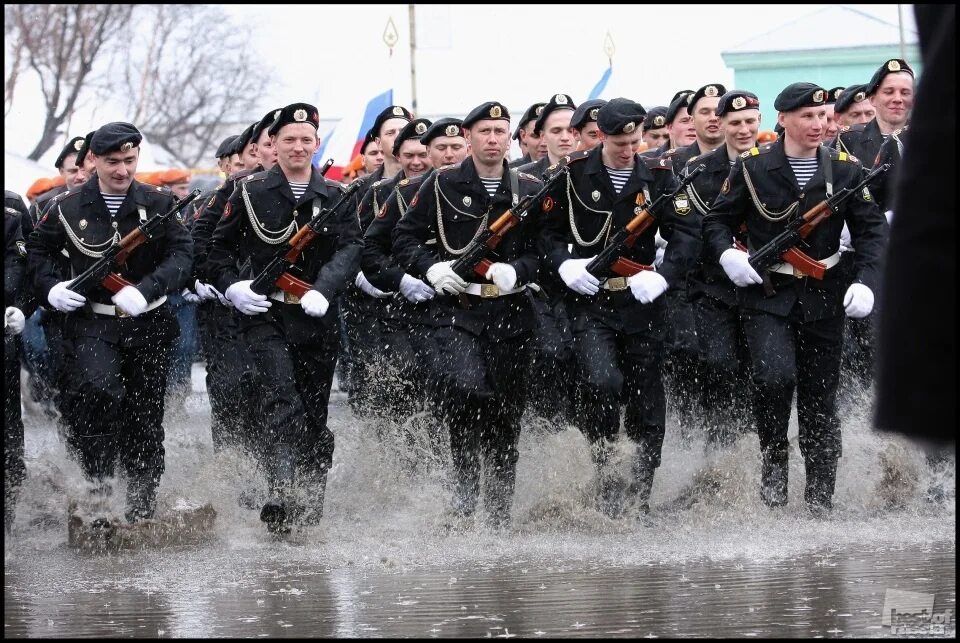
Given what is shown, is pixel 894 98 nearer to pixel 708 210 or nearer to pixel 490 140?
pixel 708 210

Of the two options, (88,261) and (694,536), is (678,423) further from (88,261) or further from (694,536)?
(88,261)

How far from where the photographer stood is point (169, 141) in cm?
4547

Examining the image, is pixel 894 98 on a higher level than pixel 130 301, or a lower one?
higher

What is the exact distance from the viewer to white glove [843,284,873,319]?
777cm

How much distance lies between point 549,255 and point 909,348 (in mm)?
5926

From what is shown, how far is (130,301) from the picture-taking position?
8.00m

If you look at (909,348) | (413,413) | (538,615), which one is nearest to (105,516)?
(413,413)

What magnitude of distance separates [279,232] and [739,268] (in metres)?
2.26

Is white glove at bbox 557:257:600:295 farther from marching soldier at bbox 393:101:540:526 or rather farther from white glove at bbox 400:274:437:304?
white glove at bbox 400:274:437:304

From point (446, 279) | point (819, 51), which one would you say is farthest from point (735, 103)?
point (819, 51)

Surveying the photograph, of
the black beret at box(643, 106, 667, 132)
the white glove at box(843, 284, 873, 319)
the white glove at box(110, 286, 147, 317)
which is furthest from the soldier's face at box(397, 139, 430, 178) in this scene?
the white glove at box(843, 284, 873, 319)

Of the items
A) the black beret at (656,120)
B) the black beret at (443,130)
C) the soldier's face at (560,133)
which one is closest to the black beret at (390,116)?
the soldier's face at (560,133)

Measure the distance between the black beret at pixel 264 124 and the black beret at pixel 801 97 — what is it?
8.29 ft

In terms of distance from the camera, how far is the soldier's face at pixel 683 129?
11469 millimetres
